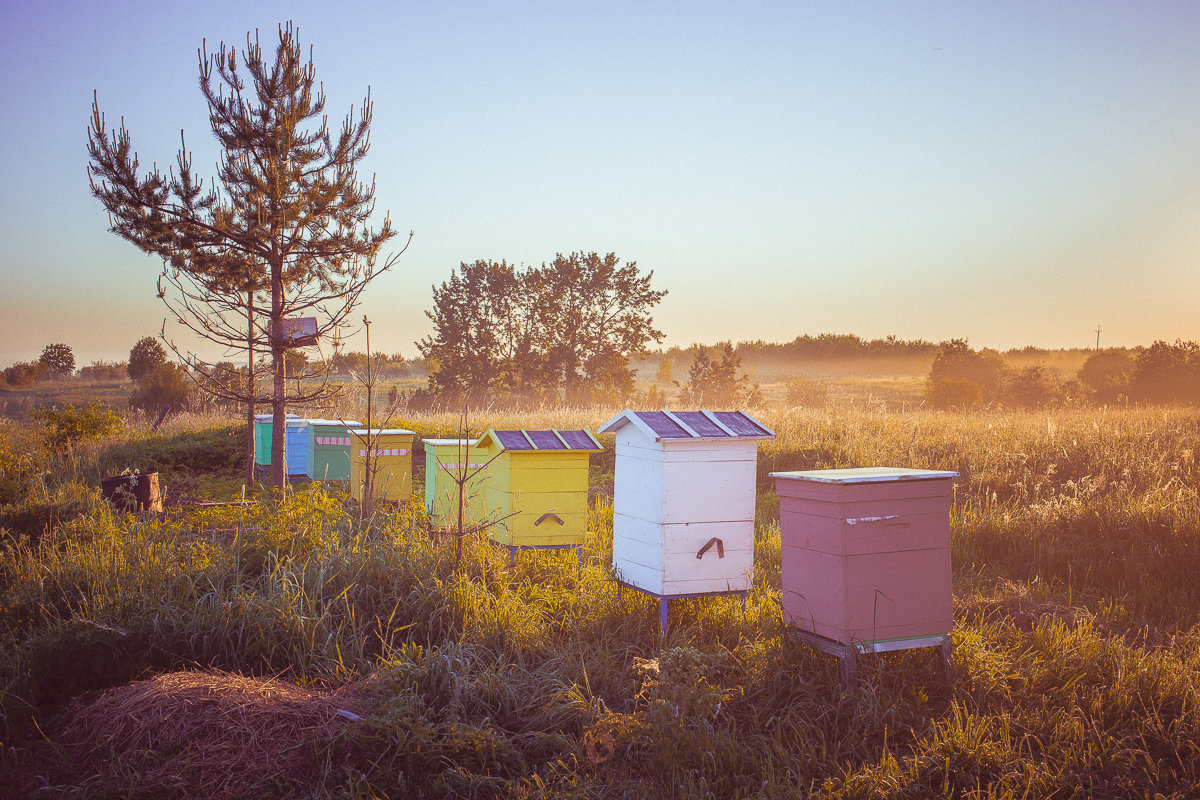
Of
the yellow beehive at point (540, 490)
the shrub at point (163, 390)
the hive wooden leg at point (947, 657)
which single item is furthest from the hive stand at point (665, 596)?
the shrub at point (163, 390)

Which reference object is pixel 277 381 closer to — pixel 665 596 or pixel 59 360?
pixel 665 596

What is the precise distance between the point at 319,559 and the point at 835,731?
12.4 ft

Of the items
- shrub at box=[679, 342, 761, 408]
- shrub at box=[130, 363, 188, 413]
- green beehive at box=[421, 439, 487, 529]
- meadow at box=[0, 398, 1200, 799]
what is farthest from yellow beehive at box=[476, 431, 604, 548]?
shrub at box=[679, 342, 761, 408]

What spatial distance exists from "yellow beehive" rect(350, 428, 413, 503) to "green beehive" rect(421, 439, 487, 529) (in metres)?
1.01

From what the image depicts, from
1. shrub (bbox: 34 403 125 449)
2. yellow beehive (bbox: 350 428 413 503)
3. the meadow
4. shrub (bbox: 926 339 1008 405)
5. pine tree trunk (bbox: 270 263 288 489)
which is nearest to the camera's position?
the meadow

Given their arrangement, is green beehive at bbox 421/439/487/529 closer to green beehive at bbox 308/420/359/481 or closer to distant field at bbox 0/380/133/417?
green beehive at bbox 308/420/359/481

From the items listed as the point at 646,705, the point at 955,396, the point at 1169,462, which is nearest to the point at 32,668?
the point at 646,705

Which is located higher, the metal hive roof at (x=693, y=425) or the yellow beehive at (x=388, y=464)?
the metal hive roof at (x=693, y=425)

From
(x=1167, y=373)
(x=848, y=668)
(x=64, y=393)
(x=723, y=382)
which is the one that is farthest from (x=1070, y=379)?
(x=64, y=393)

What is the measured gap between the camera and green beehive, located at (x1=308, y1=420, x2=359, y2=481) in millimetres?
10930

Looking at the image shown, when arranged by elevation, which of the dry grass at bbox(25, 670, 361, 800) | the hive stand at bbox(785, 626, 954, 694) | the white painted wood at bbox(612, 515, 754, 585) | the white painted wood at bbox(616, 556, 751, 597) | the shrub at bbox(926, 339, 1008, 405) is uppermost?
the shrub at bbox(926, 339, 1008, 405)

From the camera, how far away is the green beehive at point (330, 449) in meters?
10.9

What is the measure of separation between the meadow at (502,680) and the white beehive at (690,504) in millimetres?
378

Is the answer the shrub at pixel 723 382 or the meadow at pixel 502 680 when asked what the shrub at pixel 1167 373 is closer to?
the shrub at pixel 723 382
